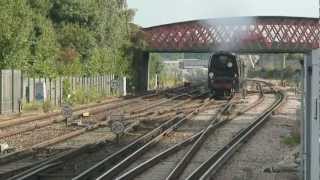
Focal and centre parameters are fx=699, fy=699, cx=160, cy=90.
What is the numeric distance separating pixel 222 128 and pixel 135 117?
5550mm

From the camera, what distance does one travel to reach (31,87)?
1468 inches

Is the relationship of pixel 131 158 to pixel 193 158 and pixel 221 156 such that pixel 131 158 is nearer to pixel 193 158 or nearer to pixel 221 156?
pixel 193 158

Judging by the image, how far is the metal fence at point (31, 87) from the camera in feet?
109

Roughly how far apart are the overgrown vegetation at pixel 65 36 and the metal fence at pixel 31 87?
729 mm

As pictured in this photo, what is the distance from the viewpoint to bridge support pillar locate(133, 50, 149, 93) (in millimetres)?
65562

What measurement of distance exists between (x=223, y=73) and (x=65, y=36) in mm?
11541

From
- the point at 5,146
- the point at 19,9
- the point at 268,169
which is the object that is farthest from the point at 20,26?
the point at 268,169

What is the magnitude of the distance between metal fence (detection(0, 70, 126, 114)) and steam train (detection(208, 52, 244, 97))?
845 cm

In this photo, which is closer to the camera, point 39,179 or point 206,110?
point 39,179

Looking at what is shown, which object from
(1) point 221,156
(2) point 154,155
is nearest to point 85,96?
(2) point 154,155

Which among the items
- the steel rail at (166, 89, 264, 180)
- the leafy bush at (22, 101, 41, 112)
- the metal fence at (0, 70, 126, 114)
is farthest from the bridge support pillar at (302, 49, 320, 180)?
the leafy bush at (22, 101, 41, 112)

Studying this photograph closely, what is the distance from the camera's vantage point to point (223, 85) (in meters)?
46.9

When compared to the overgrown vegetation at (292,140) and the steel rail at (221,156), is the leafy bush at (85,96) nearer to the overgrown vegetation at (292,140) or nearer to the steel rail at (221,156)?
the steel rail at (221,156)

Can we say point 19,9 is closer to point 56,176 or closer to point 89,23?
point 89,23
